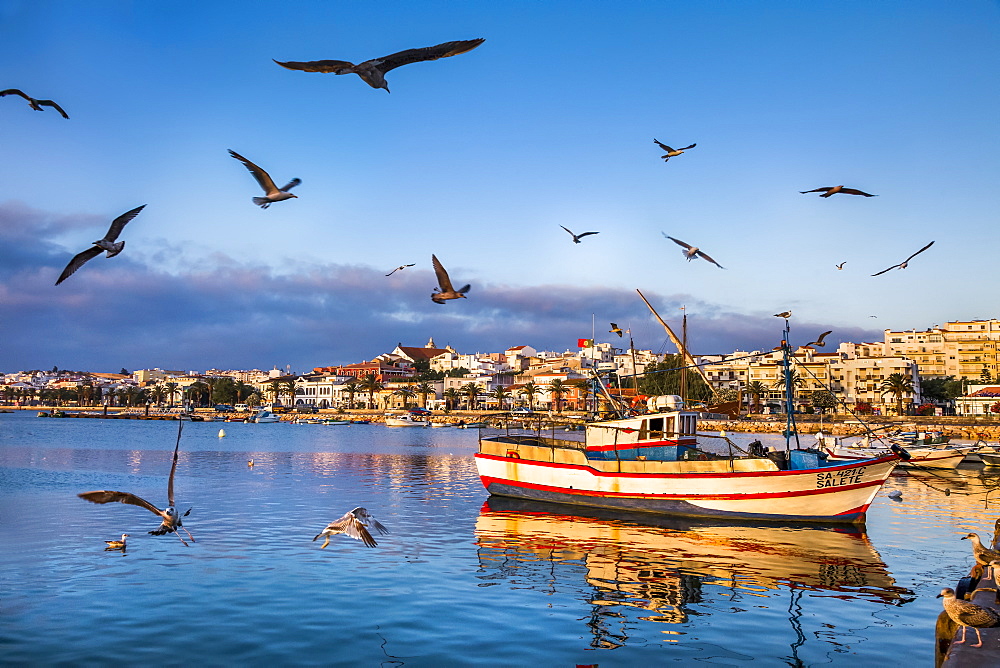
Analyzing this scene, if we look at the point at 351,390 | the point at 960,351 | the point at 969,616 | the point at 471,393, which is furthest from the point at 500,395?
the point at 969,616

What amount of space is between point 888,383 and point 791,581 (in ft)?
375

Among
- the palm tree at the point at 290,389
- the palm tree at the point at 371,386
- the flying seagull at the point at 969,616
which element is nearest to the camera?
the flying seagull at the point at 969,616

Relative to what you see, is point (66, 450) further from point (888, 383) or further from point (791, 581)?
point (888, 383)

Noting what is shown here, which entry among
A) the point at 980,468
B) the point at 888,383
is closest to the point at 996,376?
the point at 888,383

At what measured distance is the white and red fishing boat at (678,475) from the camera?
22.9 meters

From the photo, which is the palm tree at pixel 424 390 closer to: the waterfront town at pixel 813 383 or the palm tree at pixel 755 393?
the waterfront town at pixel 813 383

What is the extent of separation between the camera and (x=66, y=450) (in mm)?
55875

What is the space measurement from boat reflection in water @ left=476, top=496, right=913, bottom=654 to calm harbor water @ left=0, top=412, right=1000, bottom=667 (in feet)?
0.24

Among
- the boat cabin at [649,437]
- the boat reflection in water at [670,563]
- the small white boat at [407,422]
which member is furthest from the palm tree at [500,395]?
the boat reflection in water at [670,563]

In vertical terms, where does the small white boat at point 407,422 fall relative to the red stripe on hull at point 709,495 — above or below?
below

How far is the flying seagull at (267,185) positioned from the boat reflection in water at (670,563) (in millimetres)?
8192

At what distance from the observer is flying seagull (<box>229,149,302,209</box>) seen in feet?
39.5

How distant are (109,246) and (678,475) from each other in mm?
17796

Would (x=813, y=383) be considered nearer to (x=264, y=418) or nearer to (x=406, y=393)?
(x=406, y=393)
